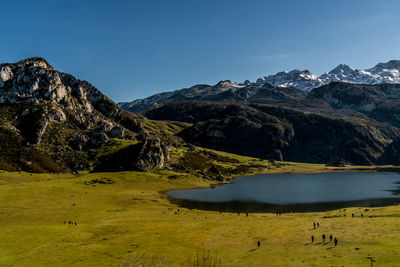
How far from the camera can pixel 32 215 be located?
290ft

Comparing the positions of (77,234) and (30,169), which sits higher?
(30,169)

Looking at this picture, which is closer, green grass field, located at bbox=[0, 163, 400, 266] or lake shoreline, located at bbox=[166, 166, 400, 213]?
green grass field, located at bbox=[0, 163, 400, 266]

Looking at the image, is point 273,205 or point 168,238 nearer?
point 168,238

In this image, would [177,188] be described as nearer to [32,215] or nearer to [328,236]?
[32,215]

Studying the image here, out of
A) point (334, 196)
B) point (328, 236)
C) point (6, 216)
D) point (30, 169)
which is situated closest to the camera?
point (328, 236)

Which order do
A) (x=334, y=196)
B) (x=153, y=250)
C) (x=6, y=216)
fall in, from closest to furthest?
(x=153, y=250) < (x=6, y=216) < (x=334, y=196)

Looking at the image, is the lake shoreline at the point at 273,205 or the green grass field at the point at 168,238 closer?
the green grass field at the point at 168,238

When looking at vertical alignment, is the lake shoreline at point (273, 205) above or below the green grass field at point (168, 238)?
below

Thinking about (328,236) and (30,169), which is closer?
(328,236)

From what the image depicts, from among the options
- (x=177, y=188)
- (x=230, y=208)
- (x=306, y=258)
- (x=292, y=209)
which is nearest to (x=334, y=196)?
(x=292, y=209)

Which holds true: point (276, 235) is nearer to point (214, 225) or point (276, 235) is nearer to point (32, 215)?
point (214, 225)

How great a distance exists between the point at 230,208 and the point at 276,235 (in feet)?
199

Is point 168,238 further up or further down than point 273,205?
further up

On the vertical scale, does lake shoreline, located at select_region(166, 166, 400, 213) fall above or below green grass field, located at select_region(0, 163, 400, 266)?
below
